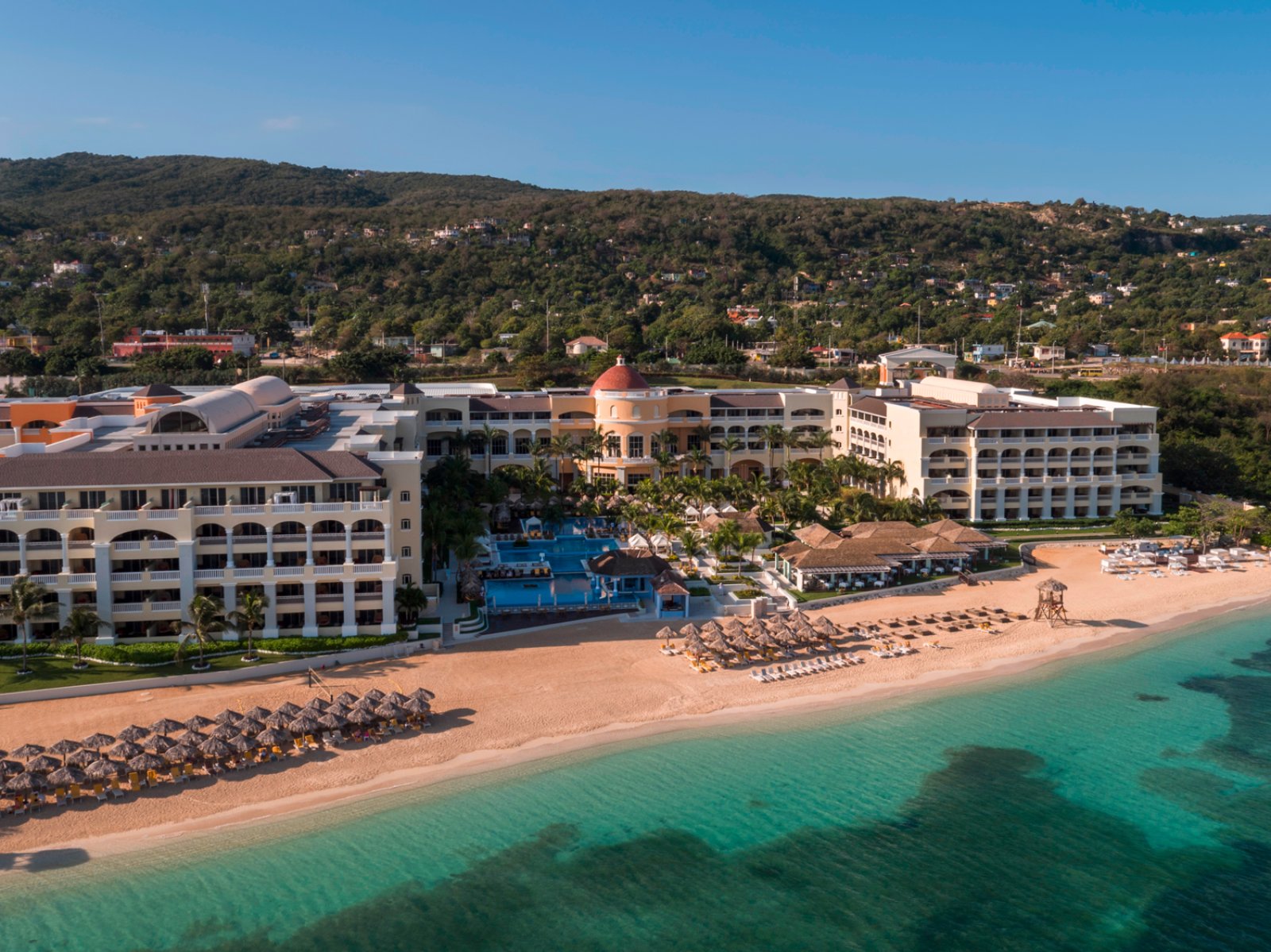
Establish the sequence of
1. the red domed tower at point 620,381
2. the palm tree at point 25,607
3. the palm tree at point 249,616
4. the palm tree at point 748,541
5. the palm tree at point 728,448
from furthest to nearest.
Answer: the palm tree at point 728,448, the red domed tower at point 620,381, the palm tree at point 748,541, the palm tree at point 249,616, the palm tree at point 25,607

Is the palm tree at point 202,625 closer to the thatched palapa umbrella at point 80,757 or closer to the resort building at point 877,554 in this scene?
the thatched palapa umbrella at point 80,757

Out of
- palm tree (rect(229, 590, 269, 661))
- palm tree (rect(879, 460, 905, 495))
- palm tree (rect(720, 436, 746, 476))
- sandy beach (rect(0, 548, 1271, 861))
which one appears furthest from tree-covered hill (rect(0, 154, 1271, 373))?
palm tree (rect(229, 590, 269, 661))

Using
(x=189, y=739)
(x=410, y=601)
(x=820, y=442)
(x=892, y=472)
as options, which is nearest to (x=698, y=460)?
(x=820, y=442)

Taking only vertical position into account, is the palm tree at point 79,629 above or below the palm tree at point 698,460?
below

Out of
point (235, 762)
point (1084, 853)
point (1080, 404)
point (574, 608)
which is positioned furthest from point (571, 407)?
point (1084, 853)

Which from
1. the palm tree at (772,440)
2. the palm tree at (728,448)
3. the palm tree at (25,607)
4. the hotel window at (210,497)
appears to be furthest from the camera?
the palm tree at (772,440)

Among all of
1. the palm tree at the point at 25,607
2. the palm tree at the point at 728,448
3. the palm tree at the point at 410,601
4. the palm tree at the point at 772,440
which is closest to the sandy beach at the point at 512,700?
the palm tree at the point at 410,601

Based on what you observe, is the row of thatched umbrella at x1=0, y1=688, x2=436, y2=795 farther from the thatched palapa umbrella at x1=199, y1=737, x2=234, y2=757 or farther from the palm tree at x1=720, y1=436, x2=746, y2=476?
the palm tree at x1=720, y1=436, x2=746, y2=476
